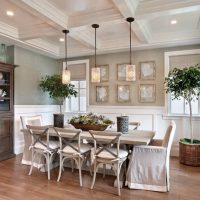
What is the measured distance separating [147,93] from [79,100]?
2.06 meters

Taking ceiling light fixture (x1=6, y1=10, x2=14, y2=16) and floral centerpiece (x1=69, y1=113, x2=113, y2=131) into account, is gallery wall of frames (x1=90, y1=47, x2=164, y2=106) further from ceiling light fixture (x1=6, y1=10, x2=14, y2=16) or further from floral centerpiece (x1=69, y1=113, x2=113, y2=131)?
ceiling light fixture (x1=6, y1=10, x2=14, y2=16)

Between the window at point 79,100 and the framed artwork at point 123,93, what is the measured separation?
113cm

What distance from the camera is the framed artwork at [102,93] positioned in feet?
17.9

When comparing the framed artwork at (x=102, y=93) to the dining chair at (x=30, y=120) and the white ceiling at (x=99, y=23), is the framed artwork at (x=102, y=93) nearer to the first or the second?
the white ceiling at (x=99, y=23)

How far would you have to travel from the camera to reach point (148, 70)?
4.99 metres

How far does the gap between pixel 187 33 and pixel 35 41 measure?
3550 millimetres

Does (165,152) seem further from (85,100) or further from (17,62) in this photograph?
(17,62)

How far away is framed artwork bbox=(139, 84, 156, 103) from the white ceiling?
0.98 metres

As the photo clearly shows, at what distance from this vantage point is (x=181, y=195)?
2766mm

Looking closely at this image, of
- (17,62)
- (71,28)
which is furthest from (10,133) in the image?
(71,28)

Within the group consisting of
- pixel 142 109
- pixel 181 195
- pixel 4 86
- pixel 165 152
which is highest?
pixel 4 86

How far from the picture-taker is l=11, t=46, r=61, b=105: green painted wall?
16.0ft

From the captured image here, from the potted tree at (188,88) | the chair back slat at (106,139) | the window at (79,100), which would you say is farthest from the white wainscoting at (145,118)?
the chair back slat at (106,139)

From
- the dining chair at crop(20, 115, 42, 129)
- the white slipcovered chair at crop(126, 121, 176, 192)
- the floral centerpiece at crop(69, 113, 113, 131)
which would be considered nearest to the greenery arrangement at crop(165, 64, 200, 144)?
the white slipcovered chair at crop(126, 121, 176, 192)
